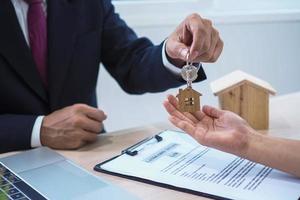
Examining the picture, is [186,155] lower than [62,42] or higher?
lower

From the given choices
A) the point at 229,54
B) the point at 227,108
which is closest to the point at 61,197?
the point at 227,108

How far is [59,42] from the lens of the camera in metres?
1.18

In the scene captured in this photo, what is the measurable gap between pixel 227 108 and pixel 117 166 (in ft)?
1.23

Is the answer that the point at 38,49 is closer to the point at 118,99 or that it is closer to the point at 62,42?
the point at 62,42

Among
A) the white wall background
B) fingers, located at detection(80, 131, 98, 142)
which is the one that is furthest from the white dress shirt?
the white wall background

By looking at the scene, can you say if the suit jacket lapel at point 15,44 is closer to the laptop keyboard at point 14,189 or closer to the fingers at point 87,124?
the fingers at point 87,124

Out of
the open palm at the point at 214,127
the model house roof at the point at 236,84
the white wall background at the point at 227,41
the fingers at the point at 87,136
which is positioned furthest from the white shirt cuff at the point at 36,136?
the white wall background at the point at 227,41

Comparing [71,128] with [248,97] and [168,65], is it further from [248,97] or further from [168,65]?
[248,97]

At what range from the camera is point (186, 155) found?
0.83m

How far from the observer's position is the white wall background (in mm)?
1946

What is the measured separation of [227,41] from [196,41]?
1258mm

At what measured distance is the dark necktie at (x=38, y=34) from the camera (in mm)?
1141

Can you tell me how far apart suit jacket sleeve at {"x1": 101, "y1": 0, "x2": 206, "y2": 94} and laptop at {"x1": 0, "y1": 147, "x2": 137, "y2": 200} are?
16.7 inches

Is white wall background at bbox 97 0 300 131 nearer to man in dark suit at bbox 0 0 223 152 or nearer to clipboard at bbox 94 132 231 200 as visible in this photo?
man in dark suit at bbox 0 0 223 152
